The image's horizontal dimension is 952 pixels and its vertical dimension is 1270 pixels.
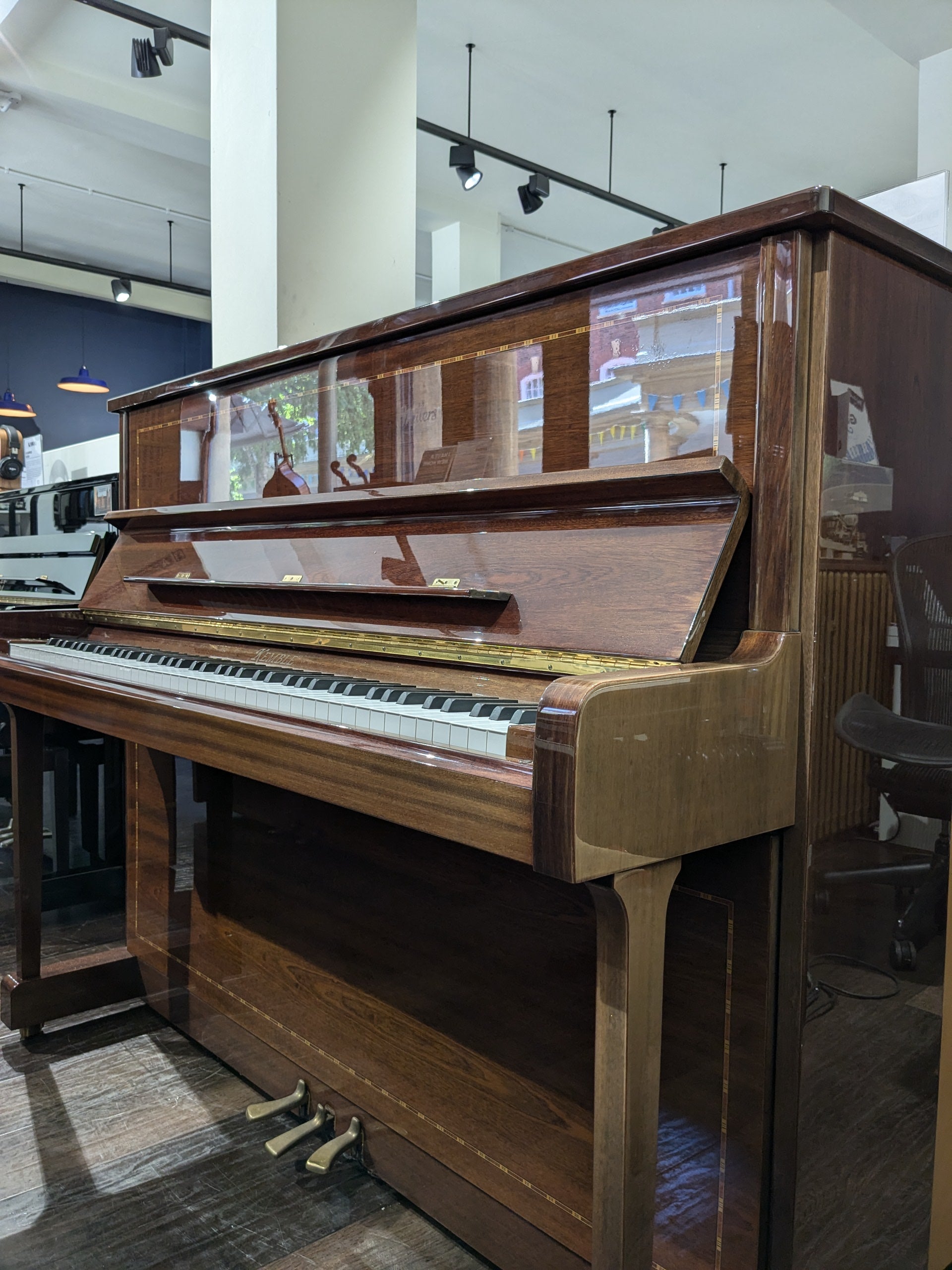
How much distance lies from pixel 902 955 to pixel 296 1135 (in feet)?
3.74

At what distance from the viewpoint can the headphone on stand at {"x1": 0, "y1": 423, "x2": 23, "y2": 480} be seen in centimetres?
506

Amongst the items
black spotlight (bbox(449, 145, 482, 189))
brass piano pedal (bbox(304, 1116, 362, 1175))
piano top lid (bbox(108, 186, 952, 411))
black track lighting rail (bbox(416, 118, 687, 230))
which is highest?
black track lighting rail (bbox(416, 118, 687, 230))

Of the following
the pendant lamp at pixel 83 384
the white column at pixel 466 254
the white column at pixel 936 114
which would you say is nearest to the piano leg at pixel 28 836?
the white column at pixel 936 114

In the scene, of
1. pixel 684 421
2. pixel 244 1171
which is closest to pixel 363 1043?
pixel 244 1171

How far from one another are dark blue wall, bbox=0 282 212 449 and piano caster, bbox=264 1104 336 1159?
28.4 feet

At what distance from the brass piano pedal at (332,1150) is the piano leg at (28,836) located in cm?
94

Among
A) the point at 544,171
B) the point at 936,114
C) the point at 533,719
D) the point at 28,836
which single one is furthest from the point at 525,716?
the point at 544,171

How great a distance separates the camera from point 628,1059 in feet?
Answer: 3.30

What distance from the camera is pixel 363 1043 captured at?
185 cm

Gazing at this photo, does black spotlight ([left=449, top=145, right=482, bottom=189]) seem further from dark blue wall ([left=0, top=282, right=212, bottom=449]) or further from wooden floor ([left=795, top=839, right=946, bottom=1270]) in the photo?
dark blue wall ([left=0, top=282, right=212, bottom=449])

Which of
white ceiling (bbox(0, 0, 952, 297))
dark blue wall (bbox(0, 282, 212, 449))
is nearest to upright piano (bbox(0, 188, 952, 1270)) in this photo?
white ceiling (bbox(0, 0, 952, 297))

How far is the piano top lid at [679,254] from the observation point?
1.17 meters

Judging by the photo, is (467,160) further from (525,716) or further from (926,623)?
(525,716)

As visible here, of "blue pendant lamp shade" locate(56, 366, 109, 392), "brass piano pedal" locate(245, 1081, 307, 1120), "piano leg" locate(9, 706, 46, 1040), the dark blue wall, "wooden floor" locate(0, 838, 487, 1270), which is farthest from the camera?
the dark blue wall
